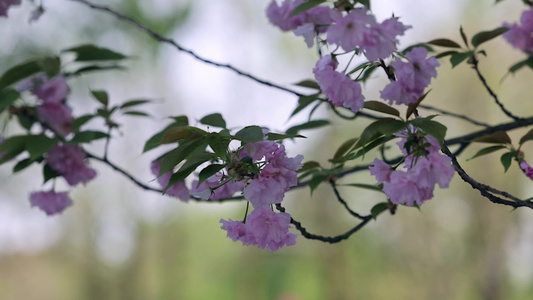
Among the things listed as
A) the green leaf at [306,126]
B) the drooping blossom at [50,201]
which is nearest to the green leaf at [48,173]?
the drooping blossom at [50,201]

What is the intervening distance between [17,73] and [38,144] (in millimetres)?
171

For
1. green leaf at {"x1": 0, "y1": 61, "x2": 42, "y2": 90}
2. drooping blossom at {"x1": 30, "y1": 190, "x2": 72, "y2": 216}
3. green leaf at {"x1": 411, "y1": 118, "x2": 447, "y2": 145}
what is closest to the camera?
green leaf at {"x1": 411, "y1": 118, "x2": 447, "y2": 145}

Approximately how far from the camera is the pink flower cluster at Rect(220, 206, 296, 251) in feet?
2.15

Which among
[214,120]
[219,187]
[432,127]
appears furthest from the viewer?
[219,187]

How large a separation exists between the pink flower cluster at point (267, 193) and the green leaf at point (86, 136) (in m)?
0.43

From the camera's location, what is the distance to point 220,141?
1.99ft

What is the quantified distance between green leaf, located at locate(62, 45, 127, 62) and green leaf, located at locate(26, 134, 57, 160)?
19cm

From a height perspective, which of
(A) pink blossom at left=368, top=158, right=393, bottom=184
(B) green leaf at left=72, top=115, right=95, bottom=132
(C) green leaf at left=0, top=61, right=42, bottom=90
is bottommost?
(A) pink blossom at left=368, top=158, right=393, bottom=184

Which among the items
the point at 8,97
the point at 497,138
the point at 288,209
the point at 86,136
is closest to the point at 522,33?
the point at 497,138

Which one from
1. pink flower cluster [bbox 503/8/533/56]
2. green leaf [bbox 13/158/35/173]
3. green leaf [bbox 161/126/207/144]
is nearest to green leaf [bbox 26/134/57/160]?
green leaf [bbox 13/158/35/173]

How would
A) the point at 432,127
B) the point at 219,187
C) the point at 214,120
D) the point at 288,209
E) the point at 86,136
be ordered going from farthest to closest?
the point at 288,209
the point at 86,136
the point at 219,187
the point at 214,120
the point at 432,127

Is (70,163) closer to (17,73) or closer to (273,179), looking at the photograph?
(17,73)

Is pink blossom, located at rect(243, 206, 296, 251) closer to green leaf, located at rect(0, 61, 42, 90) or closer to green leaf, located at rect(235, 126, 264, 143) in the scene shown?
green leaf, located at rect(235, 126, 264, 143)

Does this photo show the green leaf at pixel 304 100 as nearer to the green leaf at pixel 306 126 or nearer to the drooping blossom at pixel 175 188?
the green leaf at pixel 306 126
